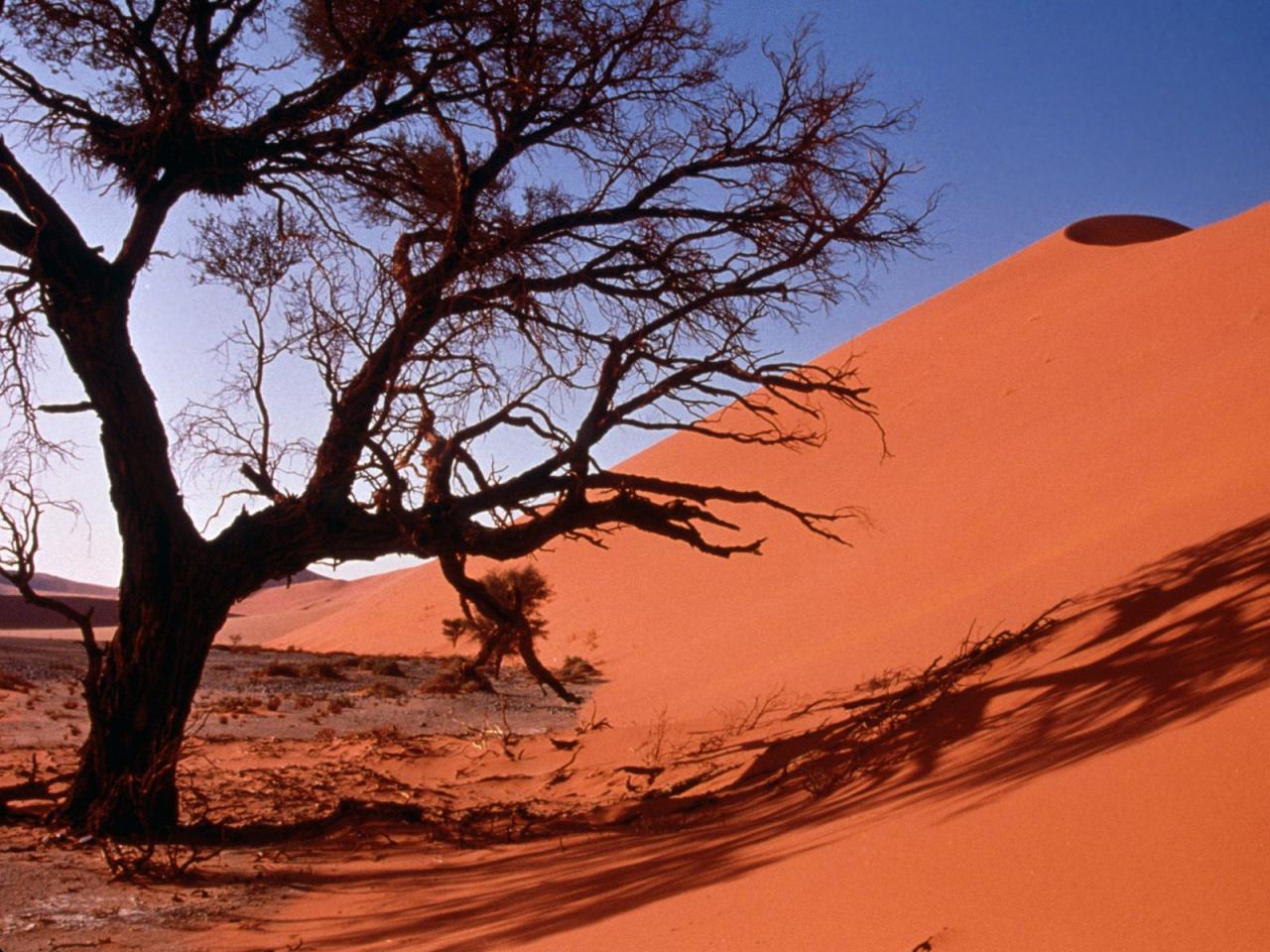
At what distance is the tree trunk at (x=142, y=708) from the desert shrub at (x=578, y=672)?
14.6m

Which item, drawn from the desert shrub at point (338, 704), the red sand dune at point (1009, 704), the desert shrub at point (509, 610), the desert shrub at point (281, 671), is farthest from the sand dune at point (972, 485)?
the desert shrub at point (281, 671)

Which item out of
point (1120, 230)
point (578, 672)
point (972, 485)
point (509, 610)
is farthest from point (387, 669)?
point (1120, 230)

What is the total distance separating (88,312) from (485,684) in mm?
12954

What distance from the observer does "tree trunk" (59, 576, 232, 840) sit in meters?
6.54

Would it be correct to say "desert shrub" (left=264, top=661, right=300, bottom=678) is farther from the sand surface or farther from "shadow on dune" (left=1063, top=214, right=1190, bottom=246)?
"shadow on dune" (left=1063, top=214, right=1190, bottom=246)

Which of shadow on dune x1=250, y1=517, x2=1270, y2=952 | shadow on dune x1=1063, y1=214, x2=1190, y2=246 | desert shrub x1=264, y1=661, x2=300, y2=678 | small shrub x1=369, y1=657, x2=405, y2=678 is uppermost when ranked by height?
shadow on dune x1=1063, y1=214, x2=1190, y2=246

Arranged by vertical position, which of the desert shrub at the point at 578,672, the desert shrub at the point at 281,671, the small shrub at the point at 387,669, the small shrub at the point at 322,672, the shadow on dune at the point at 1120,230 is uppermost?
the shadow on dune at the point at 1120,230

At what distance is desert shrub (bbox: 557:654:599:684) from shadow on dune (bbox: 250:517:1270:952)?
14302mm

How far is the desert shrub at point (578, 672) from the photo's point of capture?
21.8 metres

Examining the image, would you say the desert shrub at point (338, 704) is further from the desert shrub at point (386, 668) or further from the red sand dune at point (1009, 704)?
the desert shrub at point (386, 668)

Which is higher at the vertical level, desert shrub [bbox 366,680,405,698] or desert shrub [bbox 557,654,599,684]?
desert shrub [bbox 366,680,405,698]

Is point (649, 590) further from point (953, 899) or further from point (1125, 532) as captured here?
point (953, 899)

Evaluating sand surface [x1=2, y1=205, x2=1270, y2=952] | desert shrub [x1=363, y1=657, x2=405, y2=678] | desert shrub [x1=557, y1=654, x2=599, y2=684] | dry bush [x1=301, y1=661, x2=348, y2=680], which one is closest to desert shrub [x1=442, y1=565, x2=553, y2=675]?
desert shrub [x1=557, y1=654, x2=599, y2=684]

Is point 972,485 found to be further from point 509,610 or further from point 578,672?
point 509,610
